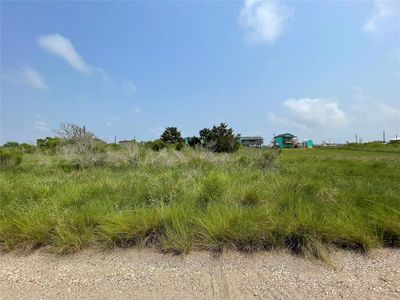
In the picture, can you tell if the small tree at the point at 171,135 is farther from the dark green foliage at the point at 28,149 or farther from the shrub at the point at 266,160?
the shrub at the point at 266,160

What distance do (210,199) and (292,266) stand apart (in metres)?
2.05

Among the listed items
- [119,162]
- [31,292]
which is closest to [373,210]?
[31,292]

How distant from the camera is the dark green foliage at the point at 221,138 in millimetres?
21953

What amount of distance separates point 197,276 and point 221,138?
1999cm

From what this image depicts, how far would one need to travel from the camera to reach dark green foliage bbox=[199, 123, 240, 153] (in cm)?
2195

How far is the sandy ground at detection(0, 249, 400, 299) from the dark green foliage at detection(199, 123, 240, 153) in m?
17.9

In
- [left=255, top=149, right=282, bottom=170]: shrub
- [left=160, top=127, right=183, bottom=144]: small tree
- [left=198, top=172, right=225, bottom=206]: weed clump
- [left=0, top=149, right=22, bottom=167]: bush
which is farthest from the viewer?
[left=160, top=127, right=183, bottom=144]: small tree

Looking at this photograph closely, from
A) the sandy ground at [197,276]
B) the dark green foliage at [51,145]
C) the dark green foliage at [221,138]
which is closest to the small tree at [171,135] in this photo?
the dark green foliage at [221,138]

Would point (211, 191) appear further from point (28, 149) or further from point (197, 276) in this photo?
point (28, 149)

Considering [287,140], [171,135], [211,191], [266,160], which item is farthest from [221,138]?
[287,140]

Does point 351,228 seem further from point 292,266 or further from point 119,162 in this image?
point 119,162

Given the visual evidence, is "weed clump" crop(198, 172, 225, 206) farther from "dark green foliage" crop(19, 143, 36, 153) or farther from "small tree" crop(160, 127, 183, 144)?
"dark green foliage" crop(19, 143, 36, 153)

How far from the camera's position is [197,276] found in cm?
277

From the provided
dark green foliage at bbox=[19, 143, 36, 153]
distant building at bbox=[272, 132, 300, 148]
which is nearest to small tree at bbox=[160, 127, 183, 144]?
dark green foliage at bbox=[19, 143, 36, 153]
